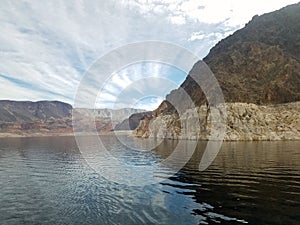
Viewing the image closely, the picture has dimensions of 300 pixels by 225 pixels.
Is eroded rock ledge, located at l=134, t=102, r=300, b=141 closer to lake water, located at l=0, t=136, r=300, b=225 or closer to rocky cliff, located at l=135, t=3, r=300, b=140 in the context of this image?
rocky cliff, located at l=135, t=3, r=300, b=140

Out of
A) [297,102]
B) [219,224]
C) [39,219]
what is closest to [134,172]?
[39,219]

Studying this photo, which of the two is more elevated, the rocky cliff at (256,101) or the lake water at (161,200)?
the rocky cliff at (256,101)

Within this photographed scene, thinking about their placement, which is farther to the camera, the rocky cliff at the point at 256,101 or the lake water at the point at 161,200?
the rocky cliff at the point at 256,101

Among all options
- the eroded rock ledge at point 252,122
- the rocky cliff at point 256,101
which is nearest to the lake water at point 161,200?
the eroded rock ledge at point 252,122

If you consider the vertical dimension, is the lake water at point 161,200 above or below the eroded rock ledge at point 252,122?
below

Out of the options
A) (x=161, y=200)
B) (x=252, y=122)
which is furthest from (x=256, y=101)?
(x=161, y=200)

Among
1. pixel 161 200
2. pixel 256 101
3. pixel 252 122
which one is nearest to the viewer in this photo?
pixel 161 200

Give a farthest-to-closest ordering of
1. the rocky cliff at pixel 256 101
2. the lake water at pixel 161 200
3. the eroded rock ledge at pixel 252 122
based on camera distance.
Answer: the rocky cliff at pixel 256 101 < the eroded rock ledge at pixel 252 122 < the lake water at pixel 161 200

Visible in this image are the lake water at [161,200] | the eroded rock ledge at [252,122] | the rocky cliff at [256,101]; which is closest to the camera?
the lake water at [161,200]

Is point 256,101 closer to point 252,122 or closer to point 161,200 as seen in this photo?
point 252,122

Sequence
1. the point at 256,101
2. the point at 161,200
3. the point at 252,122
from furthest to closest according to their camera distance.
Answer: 1. the point at 256,101
2. the point at 252,122
3. the point at 161,200

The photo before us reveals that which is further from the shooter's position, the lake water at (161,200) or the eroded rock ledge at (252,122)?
the eroded rock ledge at (252,122)

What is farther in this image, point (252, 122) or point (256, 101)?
point (256, 101)

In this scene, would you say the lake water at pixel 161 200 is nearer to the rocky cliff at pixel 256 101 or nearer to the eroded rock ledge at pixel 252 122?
the eroded rock ledge at pixel 252 122
